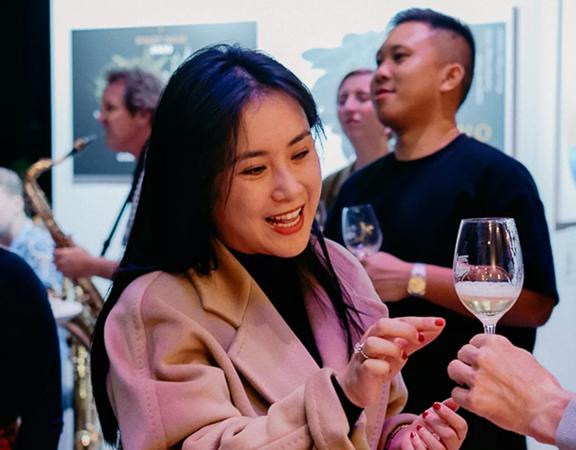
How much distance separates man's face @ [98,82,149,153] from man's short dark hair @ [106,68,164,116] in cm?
2

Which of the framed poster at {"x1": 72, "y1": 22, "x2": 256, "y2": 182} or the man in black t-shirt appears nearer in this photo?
the man in black t-shirt

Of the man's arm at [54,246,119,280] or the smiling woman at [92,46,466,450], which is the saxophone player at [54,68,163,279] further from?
the smiling woman at [92,46,466,450]

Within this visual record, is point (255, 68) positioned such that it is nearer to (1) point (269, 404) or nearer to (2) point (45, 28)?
(1) point (269, 404)

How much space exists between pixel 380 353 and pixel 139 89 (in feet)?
9.76

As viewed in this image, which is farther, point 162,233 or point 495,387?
point 162,233

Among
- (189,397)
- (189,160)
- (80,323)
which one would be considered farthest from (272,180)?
(80,323)

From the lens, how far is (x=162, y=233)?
1481 mm

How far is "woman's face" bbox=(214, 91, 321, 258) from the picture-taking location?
1394mm

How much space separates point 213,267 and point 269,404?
0.80ft

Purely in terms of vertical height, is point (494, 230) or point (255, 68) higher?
point (255, 68)

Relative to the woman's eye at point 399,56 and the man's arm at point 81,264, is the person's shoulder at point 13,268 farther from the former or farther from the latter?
the man's arm at point 81,264

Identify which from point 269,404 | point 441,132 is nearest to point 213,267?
point 269,404

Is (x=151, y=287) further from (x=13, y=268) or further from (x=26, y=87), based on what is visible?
(x=26, y=87)

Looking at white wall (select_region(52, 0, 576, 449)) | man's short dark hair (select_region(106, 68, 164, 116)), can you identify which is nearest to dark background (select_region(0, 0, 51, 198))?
white wall (select_region(52, 0, 576, 449))
